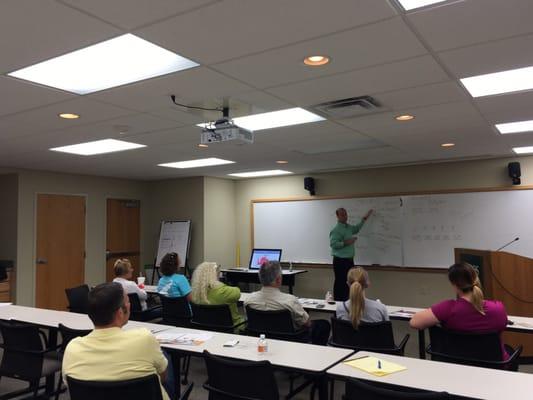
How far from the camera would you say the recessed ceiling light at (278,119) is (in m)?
3.72

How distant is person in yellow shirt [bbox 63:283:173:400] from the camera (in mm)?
1844

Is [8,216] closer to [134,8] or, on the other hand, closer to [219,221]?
[219,221]

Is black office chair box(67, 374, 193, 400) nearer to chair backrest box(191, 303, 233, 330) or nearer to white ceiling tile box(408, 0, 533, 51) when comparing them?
chair backrest box(191, 303, 233, 330)

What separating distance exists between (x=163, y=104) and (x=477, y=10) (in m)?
2.21

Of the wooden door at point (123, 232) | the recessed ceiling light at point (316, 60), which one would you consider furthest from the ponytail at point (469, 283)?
the wooden door at point (123, 232)

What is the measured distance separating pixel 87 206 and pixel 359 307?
19.3 feet

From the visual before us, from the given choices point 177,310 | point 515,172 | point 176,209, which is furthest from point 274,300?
point 176,209

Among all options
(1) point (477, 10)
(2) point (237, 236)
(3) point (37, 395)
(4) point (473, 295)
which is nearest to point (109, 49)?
(1) point (477, 10)

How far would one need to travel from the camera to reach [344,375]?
215 centimetres

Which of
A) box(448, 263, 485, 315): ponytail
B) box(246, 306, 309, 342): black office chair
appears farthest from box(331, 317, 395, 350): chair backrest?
box(448, 263, 485, 315): ponytail

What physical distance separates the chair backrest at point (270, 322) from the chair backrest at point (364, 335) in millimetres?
434

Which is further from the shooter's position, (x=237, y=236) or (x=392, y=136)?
(x=237, y=236)

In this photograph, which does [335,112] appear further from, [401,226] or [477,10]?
[401,226]

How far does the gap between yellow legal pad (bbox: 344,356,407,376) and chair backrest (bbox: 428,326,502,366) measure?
2.00 ft
